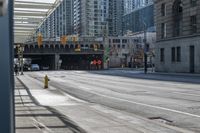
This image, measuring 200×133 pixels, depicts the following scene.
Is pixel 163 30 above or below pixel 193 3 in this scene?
below

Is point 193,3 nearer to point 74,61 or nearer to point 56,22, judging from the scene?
point 56,22

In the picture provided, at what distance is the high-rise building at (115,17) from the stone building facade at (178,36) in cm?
8646

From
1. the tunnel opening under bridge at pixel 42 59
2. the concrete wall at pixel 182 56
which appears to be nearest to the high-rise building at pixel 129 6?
the tunnel opening under bridge at pixel 42 59

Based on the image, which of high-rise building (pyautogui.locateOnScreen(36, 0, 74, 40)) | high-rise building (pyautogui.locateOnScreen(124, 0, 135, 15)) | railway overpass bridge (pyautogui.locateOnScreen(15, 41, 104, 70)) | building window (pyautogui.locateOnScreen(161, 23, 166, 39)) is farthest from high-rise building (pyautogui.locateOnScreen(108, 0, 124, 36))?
building window (pyautogui.locateOnScreen(161, 23, 166, 39))

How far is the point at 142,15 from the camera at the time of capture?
166750 mm

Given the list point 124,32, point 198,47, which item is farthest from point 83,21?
point 198,47

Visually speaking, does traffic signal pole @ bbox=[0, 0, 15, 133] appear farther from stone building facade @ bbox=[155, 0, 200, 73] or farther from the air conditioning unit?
stone building facade @ bbox=[155, 0, 200, 73]

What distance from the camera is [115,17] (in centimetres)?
17138

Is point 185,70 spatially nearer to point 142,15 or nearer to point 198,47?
point 198,47

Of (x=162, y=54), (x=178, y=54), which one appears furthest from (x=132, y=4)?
(x=178, y=54)

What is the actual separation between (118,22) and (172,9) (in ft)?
377

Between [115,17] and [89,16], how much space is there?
A: 3283cm

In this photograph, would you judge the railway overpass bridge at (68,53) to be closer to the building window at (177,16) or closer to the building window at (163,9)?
the building window at (163,9)

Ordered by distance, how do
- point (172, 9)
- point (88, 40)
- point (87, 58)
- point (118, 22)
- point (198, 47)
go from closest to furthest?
point (198, 47) → point (172, 9) → point (88, 40) → point (87, 58) → point (118, 22)
